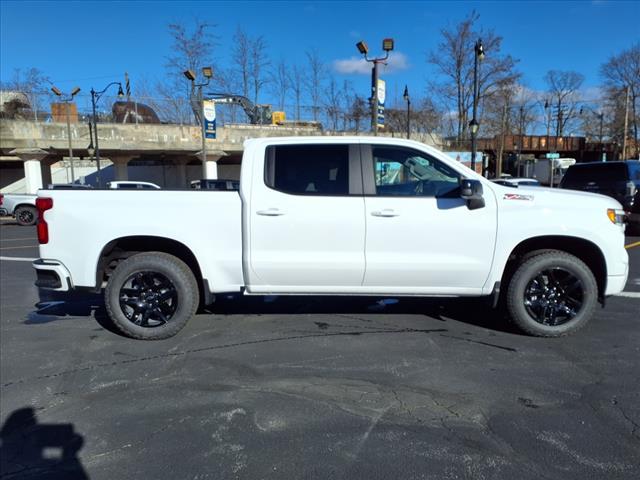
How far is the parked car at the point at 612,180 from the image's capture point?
11438mm

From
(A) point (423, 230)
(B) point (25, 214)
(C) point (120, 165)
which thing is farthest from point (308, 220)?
(C) point (120, 165)

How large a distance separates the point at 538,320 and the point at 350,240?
2032 millimetres

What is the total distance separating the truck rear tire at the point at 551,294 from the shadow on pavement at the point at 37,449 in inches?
150

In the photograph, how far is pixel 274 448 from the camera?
110 inches

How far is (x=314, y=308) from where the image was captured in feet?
18.6

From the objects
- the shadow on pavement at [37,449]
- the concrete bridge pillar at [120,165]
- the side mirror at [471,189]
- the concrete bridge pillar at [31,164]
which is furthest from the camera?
the concrete bridge pillar at [120,165]

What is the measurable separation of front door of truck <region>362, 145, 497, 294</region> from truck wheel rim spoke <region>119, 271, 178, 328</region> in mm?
1962

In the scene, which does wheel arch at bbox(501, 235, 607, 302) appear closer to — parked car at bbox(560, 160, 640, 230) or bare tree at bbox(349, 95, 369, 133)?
parked car at bbox(560, 160, 640, 230)

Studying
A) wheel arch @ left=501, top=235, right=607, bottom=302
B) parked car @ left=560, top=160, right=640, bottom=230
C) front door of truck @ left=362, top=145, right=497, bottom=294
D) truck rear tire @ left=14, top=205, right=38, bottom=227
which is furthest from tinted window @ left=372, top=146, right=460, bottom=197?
truck rear tire @ left=14, top=205, right=38, bottom=227

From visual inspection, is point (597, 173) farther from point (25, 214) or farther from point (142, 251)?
point (25, 214)

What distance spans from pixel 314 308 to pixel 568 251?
2.84 meters

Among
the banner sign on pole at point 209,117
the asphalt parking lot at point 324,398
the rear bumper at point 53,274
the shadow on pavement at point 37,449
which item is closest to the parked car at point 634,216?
the asphalt parking lot at point 324,398

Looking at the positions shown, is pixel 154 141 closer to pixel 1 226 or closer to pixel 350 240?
pixel 1 226

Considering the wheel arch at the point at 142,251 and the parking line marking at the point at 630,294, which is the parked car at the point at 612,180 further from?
the wheel arch at the point at 142,251
